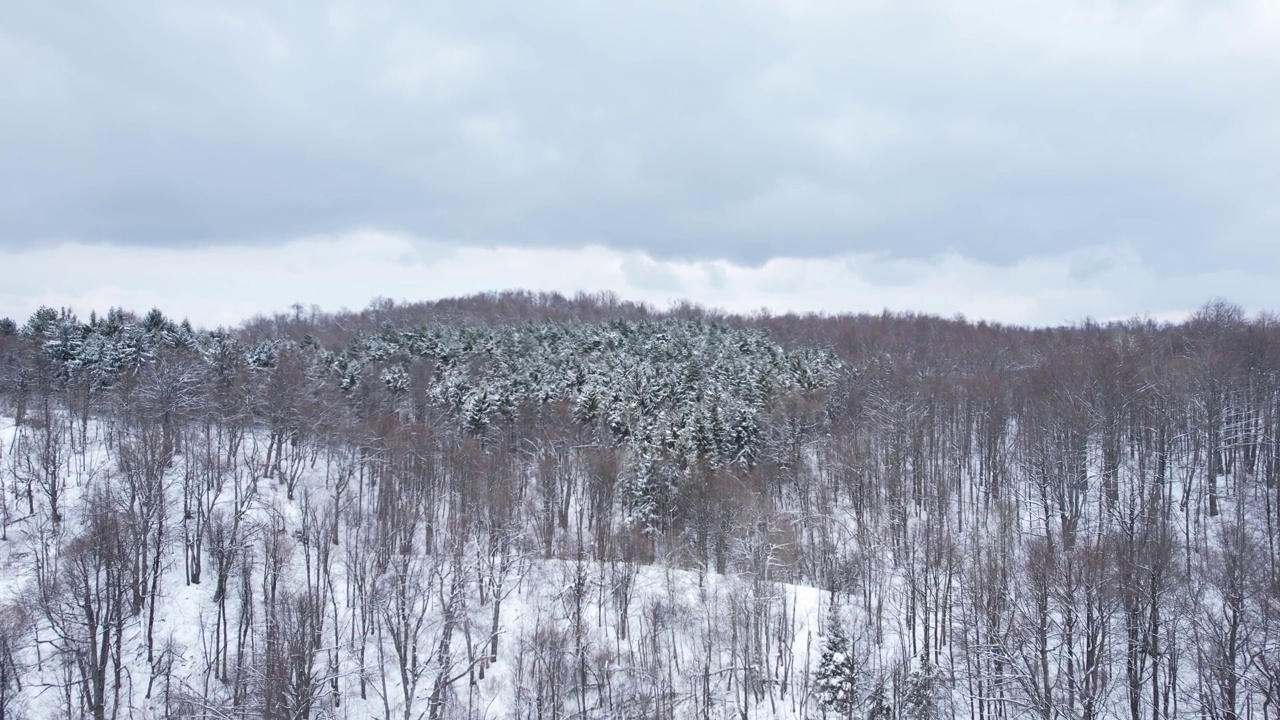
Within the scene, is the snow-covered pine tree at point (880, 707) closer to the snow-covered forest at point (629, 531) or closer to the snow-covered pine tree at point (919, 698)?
the snow-covered forest at point (629, 531)

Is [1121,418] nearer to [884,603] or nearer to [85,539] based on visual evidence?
[884,603]

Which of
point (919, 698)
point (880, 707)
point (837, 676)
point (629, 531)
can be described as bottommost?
point (880, 707)

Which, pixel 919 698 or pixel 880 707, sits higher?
pixel 919 698

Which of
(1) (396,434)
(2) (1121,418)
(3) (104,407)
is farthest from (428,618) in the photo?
(2) (1121,418)

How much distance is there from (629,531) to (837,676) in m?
16.8

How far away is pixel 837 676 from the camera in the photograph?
34906mm

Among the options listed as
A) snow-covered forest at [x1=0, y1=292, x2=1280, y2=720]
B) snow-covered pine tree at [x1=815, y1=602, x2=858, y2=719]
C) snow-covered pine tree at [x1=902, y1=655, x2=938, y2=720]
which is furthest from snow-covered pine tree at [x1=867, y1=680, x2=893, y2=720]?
snow-covered pine tree at [x1=815, y1=602, x2=858, y2=719]

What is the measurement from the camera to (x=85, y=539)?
4006 cm

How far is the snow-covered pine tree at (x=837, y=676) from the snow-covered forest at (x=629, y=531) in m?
0.17

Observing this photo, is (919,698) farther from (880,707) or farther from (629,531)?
(629,531)

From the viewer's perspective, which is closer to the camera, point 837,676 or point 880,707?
point 880,707

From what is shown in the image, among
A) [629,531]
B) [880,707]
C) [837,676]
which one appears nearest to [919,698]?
[880,707]

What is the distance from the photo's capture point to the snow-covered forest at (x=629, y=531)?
34938 millimetres

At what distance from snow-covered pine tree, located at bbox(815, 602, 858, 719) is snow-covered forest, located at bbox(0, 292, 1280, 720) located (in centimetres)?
17
